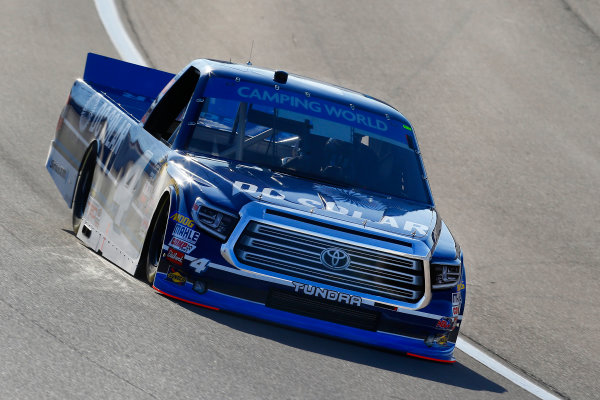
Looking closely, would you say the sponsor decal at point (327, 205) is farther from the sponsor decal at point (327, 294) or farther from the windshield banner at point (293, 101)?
the windshield banner at point (293, 101)

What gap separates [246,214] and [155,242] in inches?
31.9

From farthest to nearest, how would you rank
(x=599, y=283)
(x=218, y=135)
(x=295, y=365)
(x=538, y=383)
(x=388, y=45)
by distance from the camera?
(x=388, y=45) < (x=599, y=283) < (x=218, y=135) < (x=538, y=383) < (x=295, y=365)

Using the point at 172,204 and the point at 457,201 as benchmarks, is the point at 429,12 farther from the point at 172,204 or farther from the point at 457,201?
the point at 172,204

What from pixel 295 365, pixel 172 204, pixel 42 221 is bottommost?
pixel 42 221

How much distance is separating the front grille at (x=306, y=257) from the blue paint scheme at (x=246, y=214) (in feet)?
0.11

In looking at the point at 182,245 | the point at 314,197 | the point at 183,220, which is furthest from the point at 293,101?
the point at 182,245

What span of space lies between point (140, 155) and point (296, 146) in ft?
3.63

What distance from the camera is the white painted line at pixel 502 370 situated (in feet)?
21.4

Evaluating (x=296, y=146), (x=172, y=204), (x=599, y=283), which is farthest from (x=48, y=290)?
(x=599, y=283)

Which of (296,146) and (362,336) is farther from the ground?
(296,146)

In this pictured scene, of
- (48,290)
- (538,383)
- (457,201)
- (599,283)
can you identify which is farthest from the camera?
(457,201)

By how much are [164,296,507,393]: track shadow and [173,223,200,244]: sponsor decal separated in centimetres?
42

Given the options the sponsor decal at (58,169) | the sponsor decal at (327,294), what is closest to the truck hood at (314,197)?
the sponsor decal at (327,294)

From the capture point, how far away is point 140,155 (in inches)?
294
